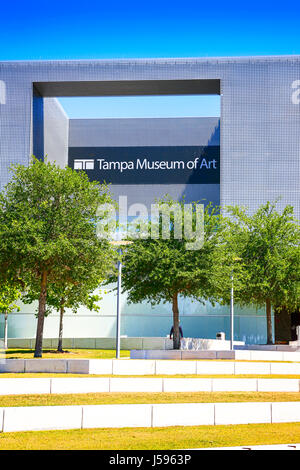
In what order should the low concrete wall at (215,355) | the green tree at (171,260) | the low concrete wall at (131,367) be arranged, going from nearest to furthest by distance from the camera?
the low concrete wall at (131,367)
the low concrete wall at (215,355)
the green tree at (171,260)

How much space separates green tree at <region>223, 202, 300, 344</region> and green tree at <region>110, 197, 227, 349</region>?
494 cm

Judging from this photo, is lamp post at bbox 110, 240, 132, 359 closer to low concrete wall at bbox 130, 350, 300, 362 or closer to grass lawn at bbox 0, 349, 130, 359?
low concrete wall at bbox 130, 350, 300, 362

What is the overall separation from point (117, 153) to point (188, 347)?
3929 centimetres

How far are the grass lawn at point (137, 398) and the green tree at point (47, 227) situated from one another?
10610mm

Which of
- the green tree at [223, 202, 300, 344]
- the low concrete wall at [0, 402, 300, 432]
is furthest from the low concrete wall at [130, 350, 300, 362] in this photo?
the low concrete wall at [0, 402, 300, 432]

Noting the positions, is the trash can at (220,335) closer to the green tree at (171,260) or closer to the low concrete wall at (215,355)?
the green tree at (171,260)

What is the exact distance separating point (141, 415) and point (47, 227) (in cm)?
1586

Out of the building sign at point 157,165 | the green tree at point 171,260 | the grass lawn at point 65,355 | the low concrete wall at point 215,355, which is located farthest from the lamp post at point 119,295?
the building sign at point 157,165

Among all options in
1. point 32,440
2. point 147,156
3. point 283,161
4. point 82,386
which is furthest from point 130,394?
point 147,156

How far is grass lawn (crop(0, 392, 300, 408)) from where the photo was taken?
49.5 feet

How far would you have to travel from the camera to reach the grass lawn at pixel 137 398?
594 inches

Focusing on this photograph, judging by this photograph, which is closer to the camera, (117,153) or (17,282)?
(17,282)
